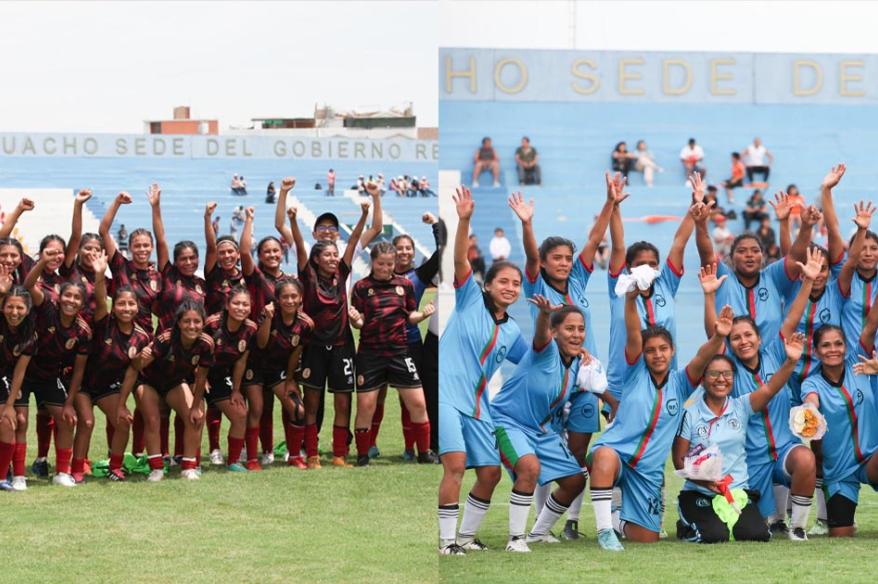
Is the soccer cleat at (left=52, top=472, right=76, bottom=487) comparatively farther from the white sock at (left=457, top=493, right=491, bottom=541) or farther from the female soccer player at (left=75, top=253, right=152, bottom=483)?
the white sock at (left=457, top=493, right=491, bottom=541)

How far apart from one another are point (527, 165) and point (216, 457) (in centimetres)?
1468

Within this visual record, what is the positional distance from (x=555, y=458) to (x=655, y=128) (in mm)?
18174

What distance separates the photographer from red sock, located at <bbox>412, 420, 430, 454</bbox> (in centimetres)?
751

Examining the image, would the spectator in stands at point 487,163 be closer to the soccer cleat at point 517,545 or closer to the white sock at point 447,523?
the soccer cleat at point 517,545

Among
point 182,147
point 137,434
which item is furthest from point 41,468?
point 182,147

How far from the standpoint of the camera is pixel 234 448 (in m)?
7.16

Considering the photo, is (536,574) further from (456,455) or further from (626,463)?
(626,463)

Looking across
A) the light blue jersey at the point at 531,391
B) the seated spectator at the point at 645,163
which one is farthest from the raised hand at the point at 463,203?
the seated spectator at the point at 645,163

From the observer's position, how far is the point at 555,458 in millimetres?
5195

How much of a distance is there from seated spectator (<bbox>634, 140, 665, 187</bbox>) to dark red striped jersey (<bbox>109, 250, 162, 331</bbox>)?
1556 centimetres

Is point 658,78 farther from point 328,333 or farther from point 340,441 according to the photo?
point 340,441

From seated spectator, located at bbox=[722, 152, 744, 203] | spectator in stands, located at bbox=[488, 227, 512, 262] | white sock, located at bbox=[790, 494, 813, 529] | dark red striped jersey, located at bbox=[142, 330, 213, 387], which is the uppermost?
seated spectator, located at bbox=[722, 152, 744, 203]

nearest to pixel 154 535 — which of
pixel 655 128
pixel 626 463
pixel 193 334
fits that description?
pixel 193 334

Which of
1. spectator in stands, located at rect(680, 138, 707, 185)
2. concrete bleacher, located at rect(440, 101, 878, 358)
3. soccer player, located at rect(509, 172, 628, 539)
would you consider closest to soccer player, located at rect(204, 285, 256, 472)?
soccer player, located at rect(509, 172, 628, 539)
